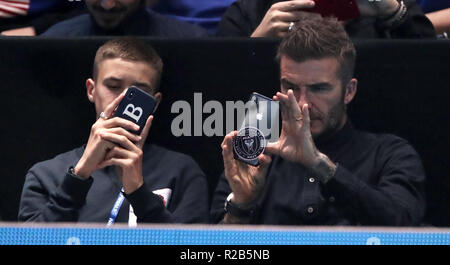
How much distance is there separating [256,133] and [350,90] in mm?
279

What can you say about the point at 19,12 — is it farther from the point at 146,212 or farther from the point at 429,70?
the point at 429,70

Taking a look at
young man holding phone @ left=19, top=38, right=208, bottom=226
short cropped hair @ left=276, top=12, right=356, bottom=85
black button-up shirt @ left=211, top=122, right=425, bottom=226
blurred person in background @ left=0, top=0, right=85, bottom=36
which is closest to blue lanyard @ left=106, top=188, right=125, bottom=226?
young man holding phone @ left=19, top=38, right=208, bottom=226

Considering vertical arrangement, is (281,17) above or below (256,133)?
above

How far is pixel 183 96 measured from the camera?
226 centimetres

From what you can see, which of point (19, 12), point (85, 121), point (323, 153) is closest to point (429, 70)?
point (323, 153)

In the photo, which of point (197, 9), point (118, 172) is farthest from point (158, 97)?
point (197, 9)

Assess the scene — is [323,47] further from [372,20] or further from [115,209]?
[115,209]

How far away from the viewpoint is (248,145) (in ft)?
7.18

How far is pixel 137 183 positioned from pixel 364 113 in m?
0.64

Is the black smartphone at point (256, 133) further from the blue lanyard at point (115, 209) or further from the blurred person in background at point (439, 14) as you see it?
the blurred person in background at point (439, 14)

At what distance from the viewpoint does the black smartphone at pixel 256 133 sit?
2193 millimetres

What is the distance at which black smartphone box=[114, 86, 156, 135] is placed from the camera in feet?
7.14

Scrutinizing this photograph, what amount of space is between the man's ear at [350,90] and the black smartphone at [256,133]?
193 mm

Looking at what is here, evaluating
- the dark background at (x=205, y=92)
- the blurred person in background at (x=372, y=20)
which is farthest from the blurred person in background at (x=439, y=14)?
the dark background at (x=205, y=92)
